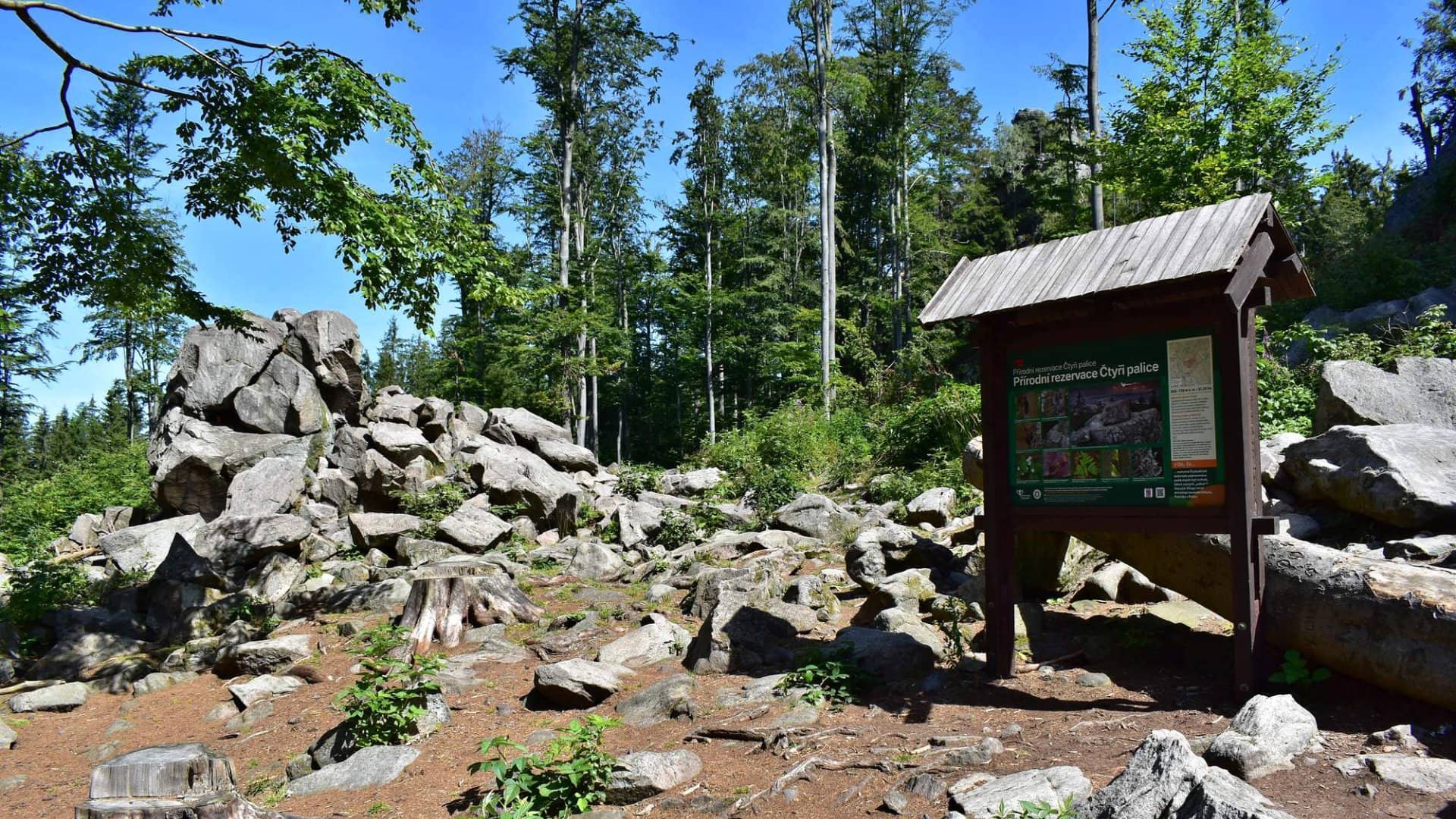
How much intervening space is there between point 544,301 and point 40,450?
43221mm

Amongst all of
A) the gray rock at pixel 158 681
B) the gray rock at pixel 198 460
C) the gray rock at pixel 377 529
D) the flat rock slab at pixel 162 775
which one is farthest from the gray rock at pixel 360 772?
the gray rock at pixel 198 460

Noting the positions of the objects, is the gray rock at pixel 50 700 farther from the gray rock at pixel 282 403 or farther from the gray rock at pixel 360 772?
the gray rock at pixel 282 403

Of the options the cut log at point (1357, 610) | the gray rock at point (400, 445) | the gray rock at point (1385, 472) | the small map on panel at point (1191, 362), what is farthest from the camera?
the gray rock at point (400, 445)

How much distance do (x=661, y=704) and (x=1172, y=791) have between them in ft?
12.7

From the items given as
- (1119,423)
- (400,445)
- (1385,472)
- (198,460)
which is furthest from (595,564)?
(198,460)

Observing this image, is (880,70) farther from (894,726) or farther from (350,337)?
(894,726)

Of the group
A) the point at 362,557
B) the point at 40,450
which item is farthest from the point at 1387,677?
the point at 40,450

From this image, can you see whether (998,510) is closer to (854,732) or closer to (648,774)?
(854,732)

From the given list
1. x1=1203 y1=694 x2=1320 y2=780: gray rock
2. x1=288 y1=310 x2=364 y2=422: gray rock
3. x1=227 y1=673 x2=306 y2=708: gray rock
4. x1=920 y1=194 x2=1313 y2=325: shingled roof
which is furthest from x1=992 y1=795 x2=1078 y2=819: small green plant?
x1=288 y1=310 x2=364 y2=422: gray rock

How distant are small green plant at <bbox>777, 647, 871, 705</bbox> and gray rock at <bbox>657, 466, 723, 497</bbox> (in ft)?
34.3

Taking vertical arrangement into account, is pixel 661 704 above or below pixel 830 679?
below


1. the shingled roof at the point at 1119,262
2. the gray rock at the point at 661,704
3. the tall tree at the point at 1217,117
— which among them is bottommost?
the gray rock at the point at 661,704

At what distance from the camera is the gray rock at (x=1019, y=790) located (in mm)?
4035

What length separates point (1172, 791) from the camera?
373 cm
